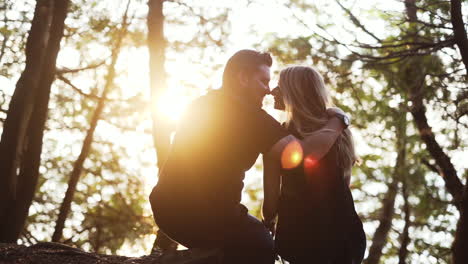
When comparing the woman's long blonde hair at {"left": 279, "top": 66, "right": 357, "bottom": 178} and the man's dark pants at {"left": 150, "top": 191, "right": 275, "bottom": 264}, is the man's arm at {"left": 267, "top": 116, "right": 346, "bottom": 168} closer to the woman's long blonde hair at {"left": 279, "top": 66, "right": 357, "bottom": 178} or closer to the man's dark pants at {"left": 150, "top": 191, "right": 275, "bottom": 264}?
the woman's long blonde hair at {"left": 279, "top": 66, "right": 357, "bottom": 178}

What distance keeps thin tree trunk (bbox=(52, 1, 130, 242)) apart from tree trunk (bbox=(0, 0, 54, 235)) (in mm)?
4909

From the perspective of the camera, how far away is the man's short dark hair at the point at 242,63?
3236 mm

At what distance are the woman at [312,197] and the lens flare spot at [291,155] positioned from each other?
0.03 feet

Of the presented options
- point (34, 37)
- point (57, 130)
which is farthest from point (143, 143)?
point (34, 37)

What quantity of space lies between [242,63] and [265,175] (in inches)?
27.1

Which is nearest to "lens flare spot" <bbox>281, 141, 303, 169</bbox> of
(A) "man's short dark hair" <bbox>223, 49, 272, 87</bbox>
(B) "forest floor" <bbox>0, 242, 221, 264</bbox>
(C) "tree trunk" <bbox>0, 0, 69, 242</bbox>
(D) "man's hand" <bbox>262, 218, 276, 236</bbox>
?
(D) "man's hand" <bbox>262, 218, 276, 236</bbox>

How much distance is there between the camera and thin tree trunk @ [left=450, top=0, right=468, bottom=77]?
467cm

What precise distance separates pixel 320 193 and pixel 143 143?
10.2m

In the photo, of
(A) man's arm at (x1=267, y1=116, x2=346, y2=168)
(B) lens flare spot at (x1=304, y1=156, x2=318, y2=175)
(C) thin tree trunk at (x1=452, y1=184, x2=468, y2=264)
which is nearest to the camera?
(A) man's arm at (x1=267, y1=116, x2=346, y2=168)

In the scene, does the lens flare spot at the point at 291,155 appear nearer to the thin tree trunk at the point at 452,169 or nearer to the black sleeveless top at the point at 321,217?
the black sleeveless top at the point at 321,217

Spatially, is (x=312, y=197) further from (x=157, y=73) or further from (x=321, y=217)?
(x=157, y=73)

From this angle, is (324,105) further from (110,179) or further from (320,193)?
(110,179)

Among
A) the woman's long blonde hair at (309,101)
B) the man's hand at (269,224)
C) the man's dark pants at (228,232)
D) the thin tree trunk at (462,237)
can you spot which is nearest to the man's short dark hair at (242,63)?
the woman's long blonde hair at (309,101)

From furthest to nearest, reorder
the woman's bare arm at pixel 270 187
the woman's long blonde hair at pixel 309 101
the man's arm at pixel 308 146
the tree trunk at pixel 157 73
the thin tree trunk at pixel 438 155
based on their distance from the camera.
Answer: the tree trunk at pixel 157 73 < the thin tree trunk at pixel 438 155 < the woman's long blonde hair at pixel 309 101 < the woman's bare arm at pixel 270 187 < the man's arm at pixel 308 146
